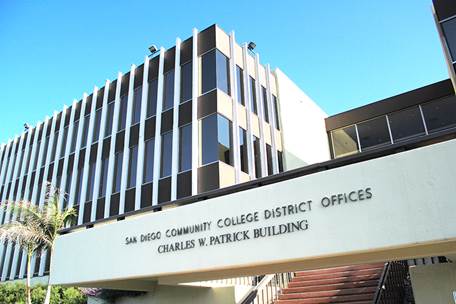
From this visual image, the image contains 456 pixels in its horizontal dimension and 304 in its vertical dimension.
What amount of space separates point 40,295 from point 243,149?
36.5 ft

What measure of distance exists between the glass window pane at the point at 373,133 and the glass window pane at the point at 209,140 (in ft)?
32.1

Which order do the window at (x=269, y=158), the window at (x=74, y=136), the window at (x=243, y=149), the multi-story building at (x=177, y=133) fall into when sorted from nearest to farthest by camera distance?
the multi-story building at (x=177, y=133) < the window at (x=243, y=149) < the window at (x=269, y=158) < the window at (x=74, y=136)

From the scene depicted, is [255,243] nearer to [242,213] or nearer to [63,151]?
[242,213]

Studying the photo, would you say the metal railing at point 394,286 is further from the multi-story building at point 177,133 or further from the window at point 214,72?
the window at point 214,72

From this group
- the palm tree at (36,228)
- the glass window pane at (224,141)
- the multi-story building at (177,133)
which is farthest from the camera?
the multi-story building at (177,133)

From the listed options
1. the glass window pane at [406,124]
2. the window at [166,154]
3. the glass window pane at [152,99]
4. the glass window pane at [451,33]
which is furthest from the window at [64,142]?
the glass window pane at [451,33]

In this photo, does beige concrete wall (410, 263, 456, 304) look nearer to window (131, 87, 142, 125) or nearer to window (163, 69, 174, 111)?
window (163, 69, 174, 111)

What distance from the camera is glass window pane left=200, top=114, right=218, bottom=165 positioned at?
1728cm

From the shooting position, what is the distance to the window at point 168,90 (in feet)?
65.3

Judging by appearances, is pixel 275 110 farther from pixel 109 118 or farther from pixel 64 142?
pixel 64 142

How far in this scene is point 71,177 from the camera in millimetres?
23797

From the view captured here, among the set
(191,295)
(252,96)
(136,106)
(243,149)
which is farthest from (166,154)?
(191,295)

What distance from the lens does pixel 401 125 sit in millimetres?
22188

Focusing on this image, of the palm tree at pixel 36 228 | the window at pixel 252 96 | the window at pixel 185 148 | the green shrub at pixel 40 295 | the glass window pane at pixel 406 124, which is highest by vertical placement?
the window at pixel 252 96
